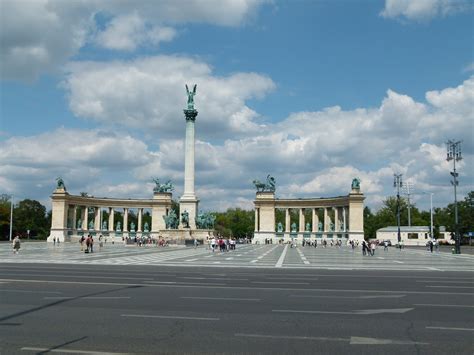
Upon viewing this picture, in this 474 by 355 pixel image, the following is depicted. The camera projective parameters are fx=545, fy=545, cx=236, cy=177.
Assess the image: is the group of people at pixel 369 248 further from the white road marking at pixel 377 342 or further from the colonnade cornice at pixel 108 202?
the colonnade cornice at pixel 108 202

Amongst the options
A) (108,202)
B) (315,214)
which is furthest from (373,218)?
(108,202)

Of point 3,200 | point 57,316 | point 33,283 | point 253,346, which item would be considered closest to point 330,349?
point 253,346

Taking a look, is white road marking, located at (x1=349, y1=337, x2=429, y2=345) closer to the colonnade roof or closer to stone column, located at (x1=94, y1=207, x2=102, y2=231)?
the colonnade roof

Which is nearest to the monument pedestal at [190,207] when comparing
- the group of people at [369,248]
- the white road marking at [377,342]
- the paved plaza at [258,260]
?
the paved plaza at [258,260]

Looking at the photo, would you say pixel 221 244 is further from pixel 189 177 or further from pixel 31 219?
pixel 31 219

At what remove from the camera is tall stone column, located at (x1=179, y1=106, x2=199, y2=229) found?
98.9 metres

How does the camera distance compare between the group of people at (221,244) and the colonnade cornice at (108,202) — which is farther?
the colonnade cornice at (108,202)

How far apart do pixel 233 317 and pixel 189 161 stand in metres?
86.8

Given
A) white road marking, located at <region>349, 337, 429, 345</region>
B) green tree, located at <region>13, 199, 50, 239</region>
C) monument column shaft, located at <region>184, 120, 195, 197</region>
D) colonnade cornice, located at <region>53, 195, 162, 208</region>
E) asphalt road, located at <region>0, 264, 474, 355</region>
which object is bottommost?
asphalt road, located at <region>0, 264, 474, 355</region>

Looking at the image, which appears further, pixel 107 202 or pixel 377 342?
pixel 107 202

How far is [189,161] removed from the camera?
99.8 meters

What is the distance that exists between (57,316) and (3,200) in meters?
168

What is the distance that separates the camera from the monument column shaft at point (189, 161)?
99.6 meters

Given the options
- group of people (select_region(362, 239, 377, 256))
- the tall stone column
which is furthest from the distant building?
group of people (select_region(362, 239, 377, 256))
